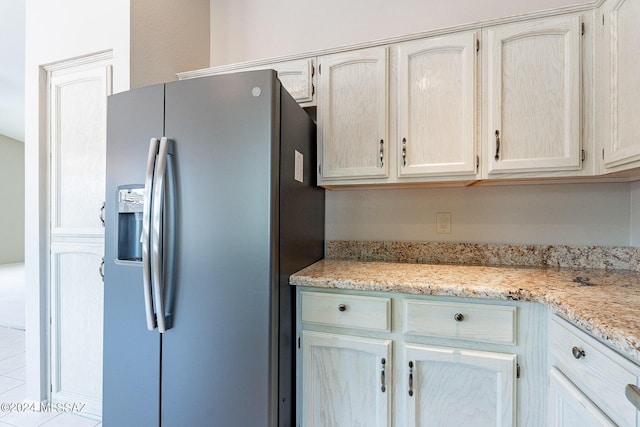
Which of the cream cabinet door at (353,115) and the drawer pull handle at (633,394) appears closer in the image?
the drawer pull handle at (633,394)

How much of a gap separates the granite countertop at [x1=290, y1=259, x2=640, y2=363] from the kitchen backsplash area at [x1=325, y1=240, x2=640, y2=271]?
80mm

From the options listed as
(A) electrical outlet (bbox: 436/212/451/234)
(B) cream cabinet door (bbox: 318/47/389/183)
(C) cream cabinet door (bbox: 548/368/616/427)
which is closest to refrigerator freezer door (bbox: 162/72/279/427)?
(B) cream cabinet door (bbox: 318/47/389/183)

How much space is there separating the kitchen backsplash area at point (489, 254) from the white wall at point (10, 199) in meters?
9.34

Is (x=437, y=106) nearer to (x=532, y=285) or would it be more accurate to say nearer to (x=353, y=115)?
(x=353, y=115)

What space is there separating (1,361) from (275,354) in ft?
8.99

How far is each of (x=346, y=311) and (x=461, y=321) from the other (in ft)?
1.49

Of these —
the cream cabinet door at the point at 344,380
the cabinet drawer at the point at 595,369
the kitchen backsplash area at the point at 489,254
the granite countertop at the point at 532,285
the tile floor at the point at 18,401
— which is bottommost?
the tile floor at the point at 18,401

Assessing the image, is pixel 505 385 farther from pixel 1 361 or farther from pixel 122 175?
pixel 1 361

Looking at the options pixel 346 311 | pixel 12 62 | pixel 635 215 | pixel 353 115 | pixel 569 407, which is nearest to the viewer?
pixel 569 407

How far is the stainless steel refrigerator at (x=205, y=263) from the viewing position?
120 centimetres

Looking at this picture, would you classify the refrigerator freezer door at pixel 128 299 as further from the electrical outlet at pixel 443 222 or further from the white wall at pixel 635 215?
the white wall at pixel 635 215

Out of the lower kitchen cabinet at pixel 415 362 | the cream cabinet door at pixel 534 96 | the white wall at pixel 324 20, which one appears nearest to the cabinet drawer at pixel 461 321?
the lower kitchen cabinet at pixel 415 362

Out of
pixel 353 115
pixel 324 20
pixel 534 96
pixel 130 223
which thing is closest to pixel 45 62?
pixel 130 223

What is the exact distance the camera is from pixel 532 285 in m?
1.22
